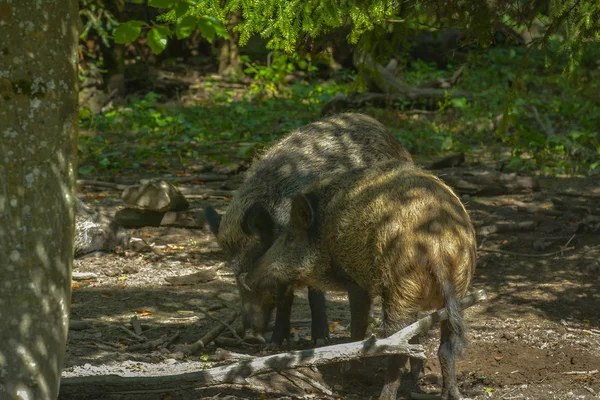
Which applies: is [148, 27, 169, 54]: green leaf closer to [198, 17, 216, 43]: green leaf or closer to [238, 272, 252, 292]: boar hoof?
[198, 17, 216, 43]: green leaf

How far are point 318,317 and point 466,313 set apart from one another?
4.25ft

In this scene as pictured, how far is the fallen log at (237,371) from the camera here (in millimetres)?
4363

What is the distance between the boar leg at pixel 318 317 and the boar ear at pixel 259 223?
48cm

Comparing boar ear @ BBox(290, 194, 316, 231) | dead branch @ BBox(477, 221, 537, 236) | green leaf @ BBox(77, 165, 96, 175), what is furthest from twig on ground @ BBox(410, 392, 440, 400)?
green leaf @ BBox(77, 165, 96, 175)

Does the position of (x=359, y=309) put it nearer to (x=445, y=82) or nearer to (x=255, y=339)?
(x=255, y=339)

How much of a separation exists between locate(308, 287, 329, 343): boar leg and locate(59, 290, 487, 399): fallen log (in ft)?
5.31

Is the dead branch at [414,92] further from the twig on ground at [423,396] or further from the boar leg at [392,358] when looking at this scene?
the boar leg at [392,358]

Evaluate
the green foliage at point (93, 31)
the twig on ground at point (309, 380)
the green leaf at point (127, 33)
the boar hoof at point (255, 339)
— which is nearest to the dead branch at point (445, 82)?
the green foliage at point (93, 31)

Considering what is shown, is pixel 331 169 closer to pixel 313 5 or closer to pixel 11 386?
pixel 313 5

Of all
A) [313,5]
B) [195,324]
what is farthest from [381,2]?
[195,324]

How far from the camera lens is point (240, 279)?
20.0 feet

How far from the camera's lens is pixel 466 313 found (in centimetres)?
675

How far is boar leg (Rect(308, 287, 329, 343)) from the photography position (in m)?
6.11

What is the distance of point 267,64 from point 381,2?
13789 mm
